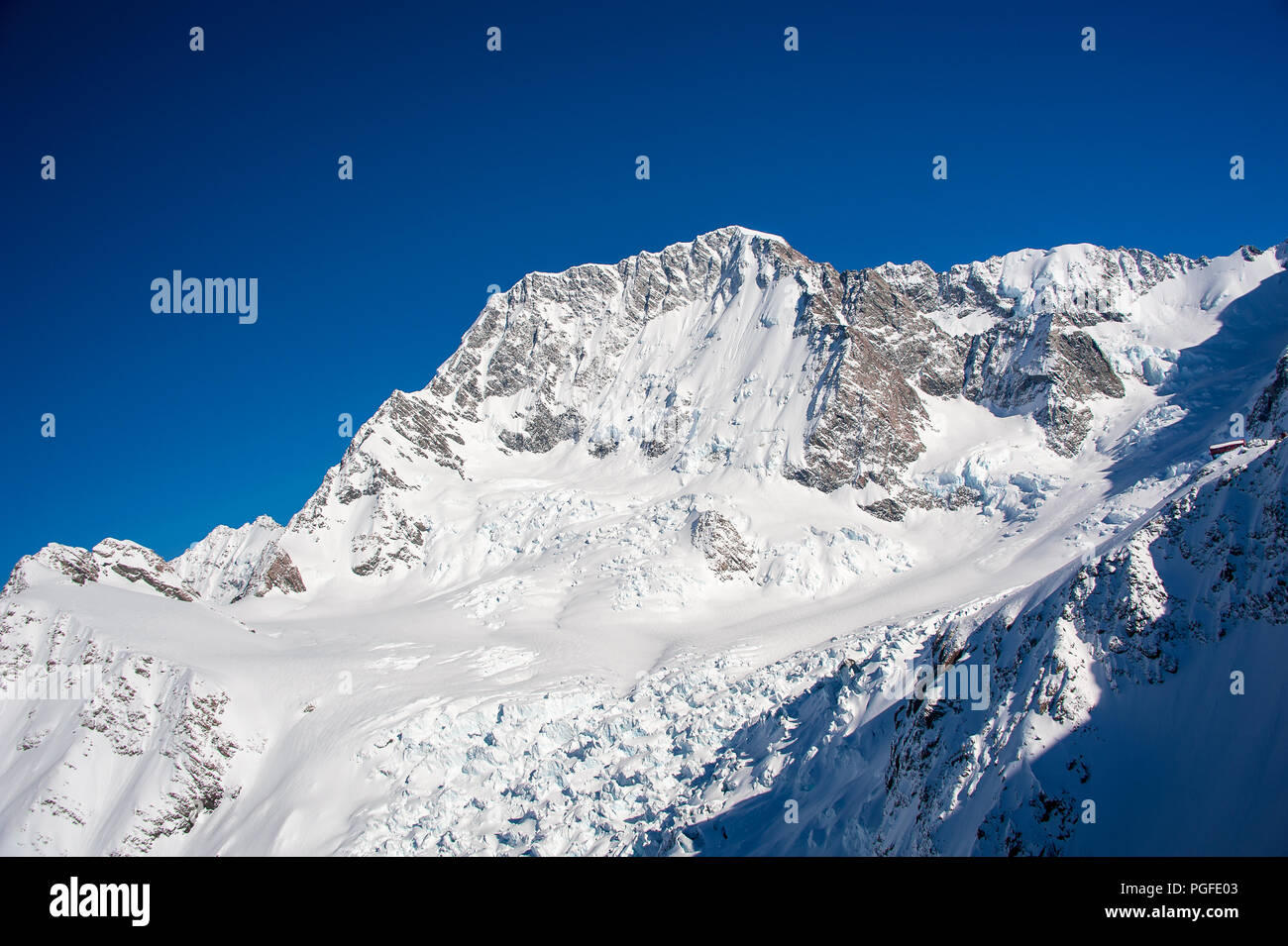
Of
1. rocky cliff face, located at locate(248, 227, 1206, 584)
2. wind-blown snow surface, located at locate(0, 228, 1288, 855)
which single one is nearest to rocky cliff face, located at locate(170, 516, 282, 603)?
wind-blown snow surface, located at locate(0, 228, 1288, 855)

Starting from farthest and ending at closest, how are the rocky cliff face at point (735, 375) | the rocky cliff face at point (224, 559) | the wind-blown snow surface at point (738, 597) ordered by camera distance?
the rocky cliff face at point (224, 559) → the rocky cliff face at point (735, 375) → the wind-blown snow surface at point (738, 597)

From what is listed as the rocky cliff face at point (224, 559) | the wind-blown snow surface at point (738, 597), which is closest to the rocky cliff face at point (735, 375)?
the wind-blown snow surface at point (738, 597)

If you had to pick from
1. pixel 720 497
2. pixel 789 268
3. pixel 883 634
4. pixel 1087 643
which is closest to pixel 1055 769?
pixel 1087 643

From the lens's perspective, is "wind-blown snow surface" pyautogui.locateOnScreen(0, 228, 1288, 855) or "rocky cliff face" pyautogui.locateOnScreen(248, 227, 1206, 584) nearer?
"wind-blown snow surface" pyautogui.locateOnScreen(0, 228, 1288, 855)

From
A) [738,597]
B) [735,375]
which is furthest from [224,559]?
[738,597]

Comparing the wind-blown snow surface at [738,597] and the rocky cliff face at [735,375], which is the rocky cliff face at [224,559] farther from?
the rocky cliff face at [735,375]

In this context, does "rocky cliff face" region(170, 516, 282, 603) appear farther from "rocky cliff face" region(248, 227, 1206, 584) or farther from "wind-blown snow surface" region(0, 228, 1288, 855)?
"rocky cliff face" region(248, 227, 1206, 584)

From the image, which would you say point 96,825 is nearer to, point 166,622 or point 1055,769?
point 166,622
